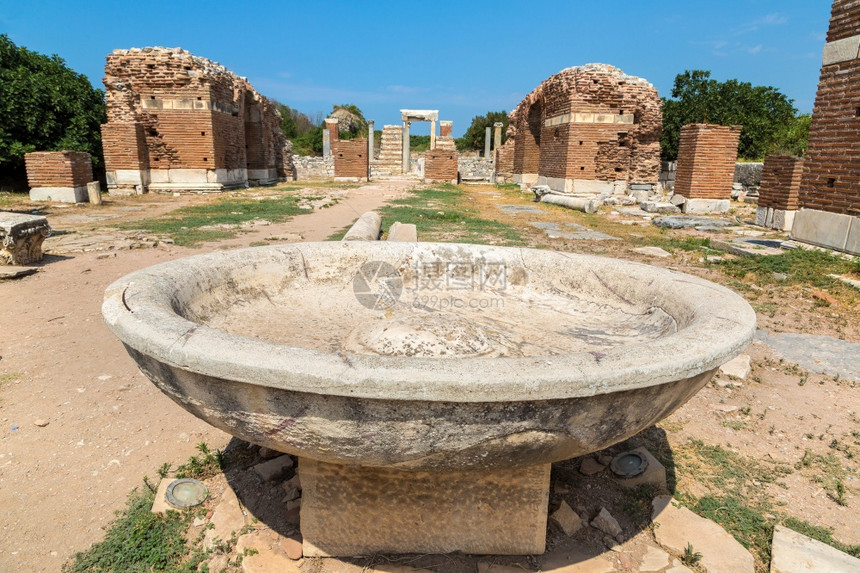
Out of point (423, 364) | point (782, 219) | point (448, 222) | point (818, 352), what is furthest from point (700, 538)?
→ point (782, 219)

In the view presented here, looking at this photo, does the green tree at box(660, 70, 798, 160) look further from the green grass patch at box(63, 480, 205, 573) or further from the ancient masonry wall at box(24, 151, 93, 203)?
the green grass patch at box(63, 480, 205, 573)

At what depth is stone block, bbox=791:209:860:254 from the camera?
23.0 ft

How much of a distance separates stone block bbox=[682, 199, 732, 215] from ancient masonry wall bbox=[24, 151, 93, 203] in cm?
1522

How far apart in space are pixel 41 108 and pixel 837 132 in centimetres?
1833

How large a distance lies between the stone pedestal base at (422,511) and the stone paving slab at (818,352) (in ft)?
9.66

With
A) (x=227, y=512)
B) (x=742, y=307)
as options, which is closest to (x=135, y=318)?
(x=227, y=512)

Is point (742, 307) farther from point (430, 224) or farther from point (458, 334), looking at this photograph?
point (430, 224)

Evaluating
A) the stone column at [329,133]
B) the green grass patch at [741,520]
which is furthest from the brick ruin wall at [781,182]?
the stone column at [329,133]

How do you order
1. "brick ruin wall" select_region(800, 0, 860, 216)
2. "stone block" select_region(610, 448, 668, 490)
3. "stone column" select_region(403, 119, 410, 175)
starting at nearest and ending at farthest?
"stone block" select_region(610, 448, 668, 490) < "brick ruin wall" select_region(800, 0, 860, 216) < "stone column" select_region(403, 119, 410, 175)

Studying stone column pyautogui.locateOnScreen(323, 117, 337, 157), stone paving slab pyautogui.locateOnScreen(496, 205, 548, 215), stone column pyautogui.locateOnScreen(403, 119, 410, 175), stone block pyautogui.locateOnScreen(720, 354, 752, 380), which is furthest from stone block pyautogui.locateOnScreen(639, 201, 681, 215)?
stone column pyautogui.locateOnScreen(323, 117, 337, 157)

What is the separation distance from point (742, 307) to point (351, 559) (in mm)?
1725

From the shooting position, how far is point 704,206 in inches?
511

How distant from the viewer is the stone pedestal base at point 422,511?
183cm

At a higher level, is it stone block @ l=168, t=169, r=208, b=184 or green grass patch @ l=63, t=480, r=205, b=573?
stone block @ l=168, t=169, r=208, b=184
